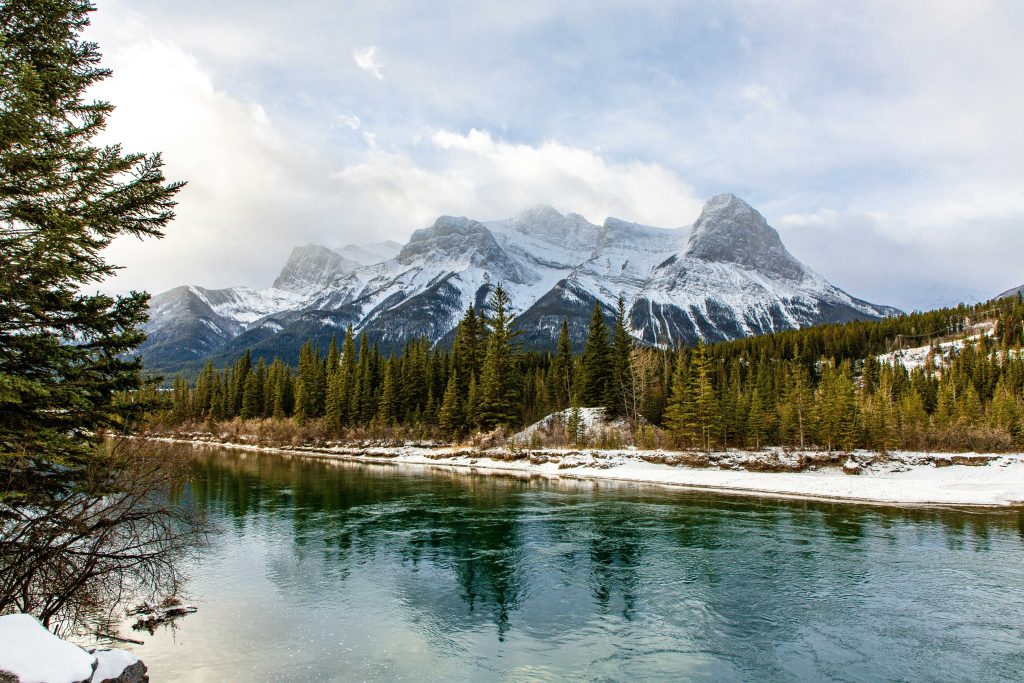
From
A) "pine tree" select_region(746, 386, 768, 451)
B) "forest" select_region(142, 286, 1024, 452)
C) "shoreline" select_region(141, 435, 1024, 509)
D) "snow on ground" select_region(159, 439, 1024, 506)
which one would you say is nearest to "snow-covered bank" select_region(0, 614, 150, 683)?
"forest" select_region(142, 286, 1024, 452)

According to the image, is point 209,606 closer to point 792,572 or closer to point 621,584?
point 621,584

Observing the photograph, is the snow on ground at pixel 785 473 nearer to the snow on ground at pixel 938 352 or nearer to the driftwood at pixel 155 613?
the driftwood at pixel 155 613

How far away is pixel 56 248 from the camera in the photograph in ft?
34.2

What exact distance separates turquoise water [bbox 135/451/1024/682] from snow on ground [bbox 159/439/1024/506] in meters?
7.76

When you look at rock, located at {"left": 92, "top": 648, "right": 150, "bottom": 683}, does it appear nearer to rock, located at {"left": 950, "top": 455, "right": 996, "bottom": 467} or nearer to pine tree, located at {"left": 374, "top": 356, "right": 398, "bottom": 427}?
rock, located at {"left": 950, "top": 455, "right": 996, "bottom": 467}

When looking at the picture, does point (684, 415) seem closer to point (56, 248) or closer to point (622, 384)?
point (622, 384)

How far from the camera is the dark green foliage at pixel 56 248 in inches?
410

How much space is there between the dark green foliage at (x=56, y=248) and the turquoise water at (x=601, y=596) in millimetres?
6213

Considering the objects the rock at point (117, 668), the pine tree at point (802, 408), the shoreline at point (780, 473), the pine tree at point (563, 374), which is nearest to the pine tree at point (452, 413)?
the shoreline at point (780, 473)

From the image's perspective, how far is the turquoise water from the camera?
14.4 metres

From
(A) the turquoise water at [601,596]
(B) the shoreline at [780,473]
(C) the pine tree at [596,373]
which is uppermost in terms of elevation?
(C) the pine tree at [596,373]

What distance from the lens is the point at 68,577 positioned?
12352 millimetres

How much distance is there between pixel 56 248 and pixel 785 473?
59.6m

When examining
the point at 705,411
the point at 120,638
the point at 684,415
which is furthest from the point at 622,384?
the point at 120,638
